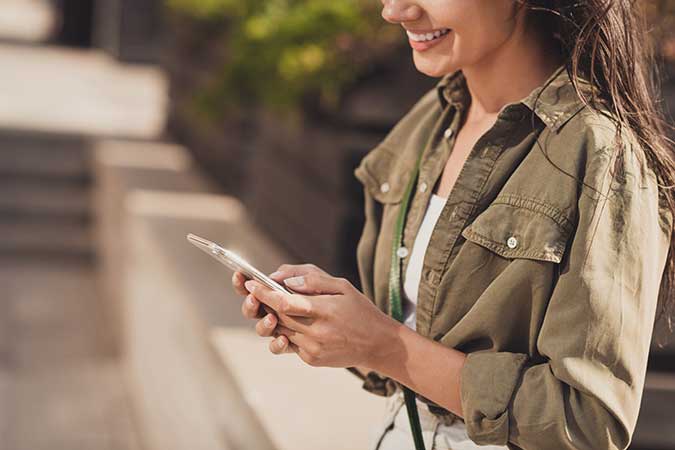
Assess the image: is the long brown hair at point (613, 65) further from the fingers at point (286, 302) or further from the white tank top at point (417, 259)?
the fingers at point (286, 302)

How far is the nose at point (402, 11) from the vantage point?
4.50 feet

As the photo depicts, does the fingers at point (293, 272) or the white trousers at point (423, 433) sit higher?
the fingers at point (293, 272)

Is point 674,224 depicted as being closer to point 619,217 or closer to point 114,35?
point 619,217

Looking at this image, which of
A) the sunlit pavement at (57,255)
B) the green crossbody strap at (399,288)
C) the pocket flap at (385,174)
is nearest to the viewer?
the green crossbody strap at (399,288)

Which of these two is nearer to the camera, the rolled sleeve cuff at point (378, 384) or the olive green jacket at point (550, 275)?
the olive green jacket at point (550, 275)

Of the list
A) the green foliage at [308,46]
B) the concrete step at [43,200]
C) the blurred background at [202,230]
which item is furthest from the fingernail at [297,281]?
the concrete step at [43,200]

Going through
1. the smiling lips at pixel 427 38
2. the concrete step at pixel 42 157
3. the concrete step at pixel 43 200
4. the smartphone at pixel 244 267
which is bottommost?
the concrete step at pixel 43 200

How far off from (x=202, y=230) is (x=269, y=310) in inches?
143

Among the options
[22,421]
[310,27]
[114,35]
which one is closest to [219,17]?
[310,27]

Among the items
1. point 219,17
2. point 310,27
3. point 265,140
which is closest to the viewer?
point 310,27

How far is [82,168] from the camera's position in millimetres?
8047

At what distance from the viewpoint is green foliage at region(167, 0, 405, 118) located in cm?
378

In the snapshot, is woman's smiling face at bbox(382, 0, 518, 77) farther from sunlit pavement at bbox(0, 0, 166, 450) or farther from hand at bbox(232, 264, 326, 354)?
sunlit pavement at bbox(0, 0, 166, 450)

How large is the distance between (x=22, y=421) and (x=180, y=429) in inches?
53.6
